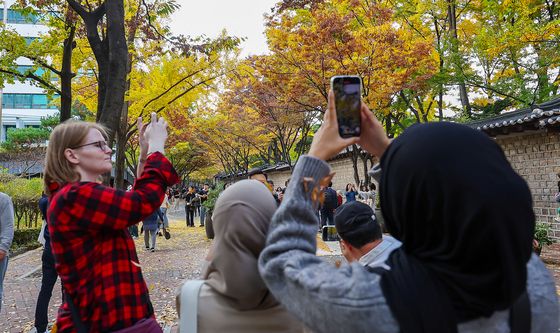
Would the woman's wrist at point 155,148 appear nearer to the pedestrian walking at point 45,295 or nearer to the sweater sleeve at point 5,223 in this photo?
the sweater sleeve at point 5,223

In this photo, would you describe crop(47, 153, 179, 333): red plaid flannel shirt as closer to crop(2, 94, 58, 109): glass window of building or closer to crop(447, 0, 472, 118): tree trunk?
crop(447, 0, 472, 118): tree trunk

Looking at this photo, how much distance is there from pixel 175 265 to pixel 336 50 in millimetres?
7365

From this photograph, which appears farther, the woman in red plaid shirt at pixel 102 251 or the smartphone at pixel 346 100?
the woman in red plaid shirt at pixel 102 251

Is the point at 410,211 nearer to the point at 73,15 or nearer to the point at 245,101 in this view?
the point at 73,15

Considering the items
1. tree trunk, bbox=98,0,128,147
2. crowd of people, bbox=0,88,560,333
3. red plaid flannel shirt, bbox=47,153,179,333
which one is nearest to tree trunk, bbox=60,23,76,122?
tree trunk, bbox=98,0,128,147

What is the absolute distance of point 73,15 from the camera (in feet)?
29.8

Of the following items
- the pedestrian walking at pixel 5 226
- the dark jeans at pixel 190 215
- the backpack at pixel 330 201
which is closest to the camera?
the pedestrian walking at pixel 5 226

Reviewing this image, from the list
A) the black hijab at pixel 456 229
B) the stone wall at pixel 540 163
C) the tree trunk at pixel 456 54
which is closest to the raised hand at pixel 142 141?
the black hijab at pixel 456 229

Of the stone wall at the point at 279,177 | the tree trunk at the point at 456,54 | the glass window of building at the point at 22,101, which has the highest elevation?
the glass window of building at the point at 22,101

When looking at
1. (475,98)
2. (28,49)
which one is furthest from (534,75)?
(28,49)

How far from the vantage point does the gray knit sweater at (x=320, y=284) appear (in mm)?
943

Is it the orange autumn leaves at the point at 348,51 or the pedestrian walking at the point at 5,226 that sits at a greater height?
the orange autumn leaves at the point at 348,51

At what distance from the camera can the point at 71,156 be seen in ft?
6.13

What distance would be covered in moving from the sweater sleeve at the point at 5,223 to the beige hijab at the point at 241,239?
3.48 m
